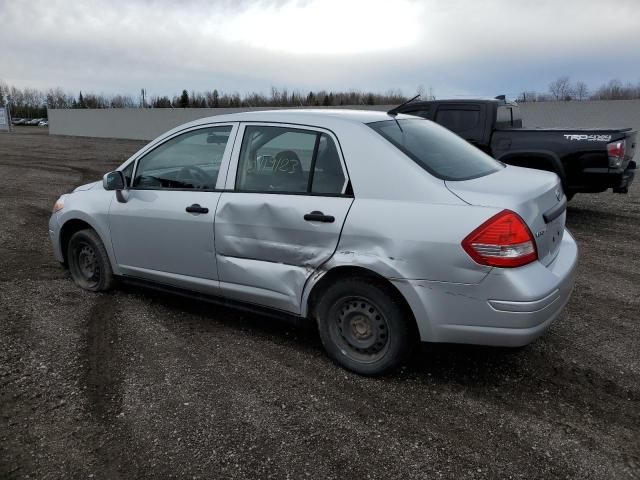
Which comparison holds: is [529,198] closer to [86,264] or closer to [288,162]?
[288,162]

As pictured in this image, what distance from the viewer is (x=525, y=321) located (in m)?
3.21

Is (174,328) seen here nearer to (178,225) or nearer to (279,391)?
(178,225)

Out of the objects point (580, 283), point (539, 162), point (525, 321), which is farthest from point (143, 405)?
point (539, 162)

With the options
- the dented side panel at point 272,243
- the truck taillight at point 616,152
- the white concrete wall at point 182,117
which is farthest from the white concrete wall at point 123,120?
the dented side panel at point 272,243

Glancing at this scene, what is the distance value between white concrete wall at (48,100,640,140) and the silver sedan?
1585 centimetres

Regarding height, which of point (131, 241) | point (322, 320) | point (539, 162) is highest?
point (539, 162)

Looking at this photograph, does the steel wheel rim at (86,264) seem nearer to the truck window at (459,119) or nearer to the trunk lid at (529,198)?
the trunk lid at (529,198)

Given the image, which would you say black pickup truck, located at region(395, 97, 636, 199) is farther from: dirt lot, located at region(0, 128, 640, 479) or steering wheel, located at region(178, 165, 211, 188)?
steering wheel, located at region(178, 165, 211, 188)

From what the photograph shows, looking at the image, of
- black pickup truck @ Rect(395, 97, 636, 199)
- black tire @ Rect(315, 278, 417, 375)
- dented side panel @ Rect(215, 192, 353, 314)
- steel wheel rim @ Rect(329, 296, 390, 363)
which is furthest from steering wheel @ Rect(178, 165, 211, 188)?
black pickup truck @ Rect(395, 97, 636, 199)

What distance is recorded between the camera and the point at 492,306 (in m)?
3.22

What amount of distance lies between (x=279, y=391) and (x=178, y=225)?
1.60 meters

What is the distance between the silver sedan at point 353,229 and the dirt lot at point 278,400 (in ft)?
1.22

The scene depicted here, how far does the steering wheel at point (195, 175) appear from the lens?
14.4ft

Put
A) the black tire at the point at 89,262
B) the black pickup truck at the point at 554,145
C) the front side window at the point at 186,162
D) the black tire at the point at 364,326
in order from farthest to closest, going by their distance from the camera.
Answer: the black pickup truck at the point at 554,145, the black tire at the point at 89,262, the front side window at the point at 186,162, the black tire at the point at 364,326
